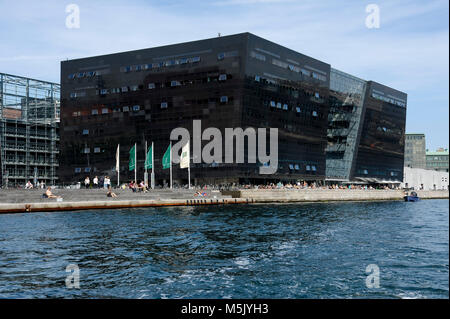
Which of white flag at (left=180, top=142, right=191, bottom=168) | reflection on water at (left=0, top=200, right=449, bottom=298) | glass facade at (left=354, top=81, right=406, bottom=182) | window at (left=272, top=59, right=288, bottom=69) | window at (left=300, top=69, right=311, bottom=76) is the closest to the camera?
reflection on water at (left=0, top=200, right=449, bottom=298)

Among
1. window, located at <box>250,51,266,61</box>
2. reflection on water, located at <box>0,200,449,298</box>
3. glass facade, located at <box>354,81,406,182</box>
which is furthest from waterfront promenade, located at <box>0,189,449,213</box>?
glass facade, located at <box>354,81,406,182</box>

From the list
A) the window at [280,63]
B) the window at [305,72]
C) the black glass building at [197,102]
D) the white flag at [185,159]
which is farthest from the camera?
the window at [305,72]

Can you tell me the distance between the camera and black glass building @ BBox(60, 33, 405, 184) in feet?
413

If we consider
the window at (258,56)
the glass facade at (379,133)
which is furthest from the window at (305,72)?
the glass facade at (379,133)

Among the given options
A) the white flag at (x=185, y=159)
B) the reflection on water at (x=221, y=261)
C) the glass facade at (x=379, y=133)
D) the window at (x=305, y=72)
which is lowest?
the reflection on water at (x=221, y=261)

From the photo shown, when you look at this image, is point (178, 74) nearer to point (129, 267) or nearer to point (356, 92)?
point (356, 92)

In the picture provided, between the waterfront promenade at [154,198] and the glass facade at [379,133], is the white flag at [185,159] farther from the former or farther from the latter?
the glass facade at [379,133]

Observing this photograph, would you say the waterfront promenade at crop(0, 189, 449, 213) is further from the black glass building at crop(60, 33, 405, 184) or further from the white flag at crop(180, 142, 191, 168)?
the black glass building at crop(60, 33, 405, 184)

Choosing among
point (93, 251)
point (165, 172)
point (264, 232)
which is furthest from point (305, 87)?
point (93, 251)

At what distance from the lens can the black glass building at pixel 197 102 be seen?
126 metres

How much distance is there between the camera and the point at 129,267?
24422 mm

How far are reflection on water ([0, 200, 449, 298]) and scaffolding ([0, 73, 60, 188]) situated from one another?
117352 millimetres

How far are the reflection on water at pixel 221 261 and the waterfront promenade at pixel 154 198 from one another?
25.7 meters

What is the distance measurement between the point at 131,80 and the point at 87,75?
51.1 feet
